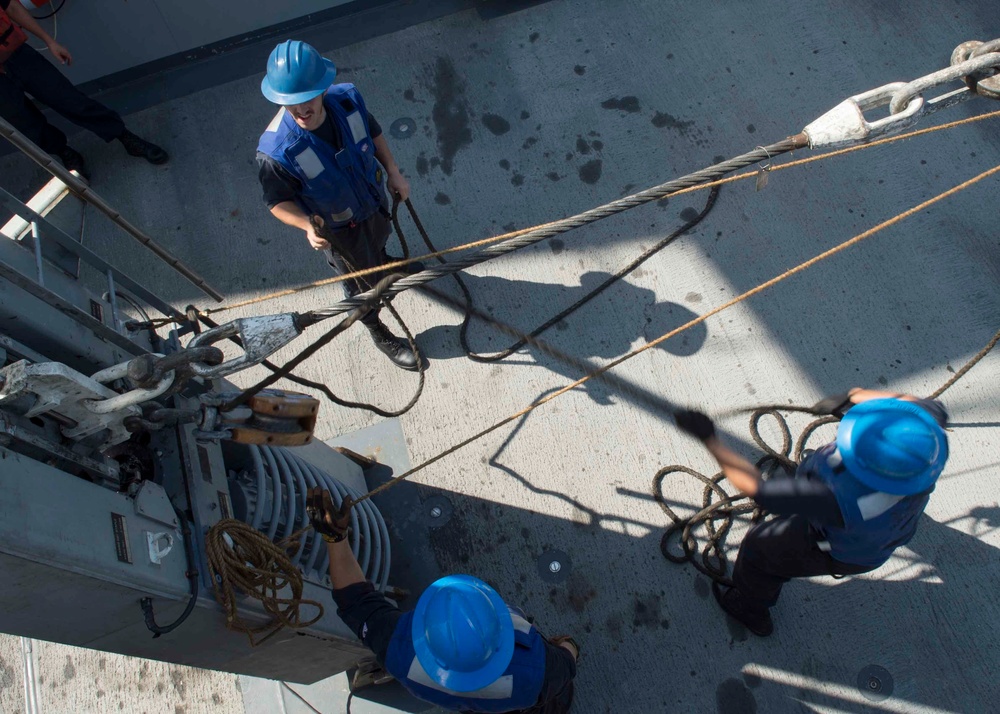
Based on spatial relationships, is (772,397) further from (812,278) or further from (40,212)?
(40,212)

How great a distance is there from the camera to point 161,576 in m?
2.00

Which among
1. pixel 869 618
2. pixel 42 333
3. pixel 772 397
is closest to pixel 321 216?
pixel 42 333

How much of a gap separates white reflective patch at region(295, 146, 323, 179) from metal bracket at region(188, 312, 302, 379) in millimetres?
1164

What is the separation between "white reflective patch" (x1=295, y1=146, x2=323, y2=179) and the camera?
9.45 ft

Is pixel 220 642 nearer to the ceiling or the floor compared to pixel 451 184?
nearer to the floor

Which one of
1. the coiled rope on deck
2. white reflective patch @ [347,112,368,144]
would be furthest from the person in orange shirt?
the coiled rope on deck

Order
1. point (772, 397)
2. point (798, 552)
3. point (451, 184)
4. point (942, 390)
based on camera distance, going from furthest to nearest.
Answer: point (451, 184)
point (772, 397)
point (942, 390)
point (798, 552)

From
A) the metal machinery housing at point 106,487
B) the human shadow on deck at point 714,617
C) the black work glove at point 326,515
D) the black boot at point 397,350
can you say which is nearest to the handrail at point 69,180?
the metal machinery housing at point 106,487

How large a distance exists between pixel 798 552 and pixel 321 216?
7.41 ft

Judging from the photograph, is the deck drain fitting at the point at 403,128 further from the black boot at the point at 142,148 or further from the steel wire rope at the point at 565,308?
the black boot at the point at 142,148

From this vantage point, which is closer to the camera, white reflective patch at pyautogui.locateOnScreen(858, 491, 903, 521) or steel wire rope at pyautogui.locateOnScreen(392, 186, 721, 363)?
white reflective patch at pyautogui.locateOnScreen(858, 491, 903, 521)

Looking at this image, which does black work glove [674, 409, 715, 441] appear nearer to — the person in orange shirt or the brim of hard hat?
the brim of hard hat

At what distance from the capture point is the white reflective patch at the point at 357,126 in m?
3.00

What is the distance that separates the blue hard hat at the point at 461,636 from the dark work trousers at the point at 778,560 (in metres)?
1.00
